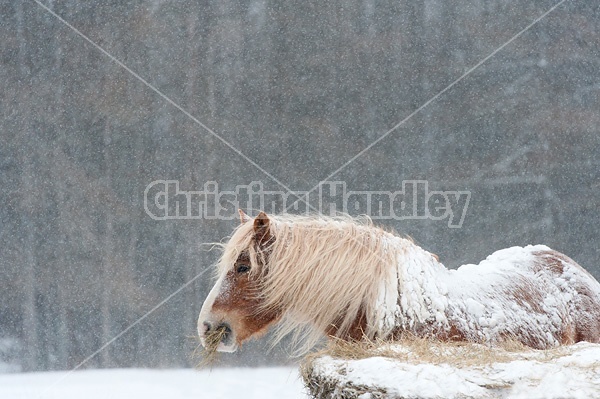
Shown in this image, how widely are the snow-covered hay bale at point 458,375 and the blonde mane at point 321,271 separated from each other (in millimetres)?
673

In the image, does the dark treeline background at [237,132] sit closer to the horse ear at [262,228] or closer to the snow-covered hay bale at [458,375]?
the horse ear at [262,228]

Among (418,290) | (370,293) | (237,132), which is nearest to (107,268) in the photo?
(237,132)

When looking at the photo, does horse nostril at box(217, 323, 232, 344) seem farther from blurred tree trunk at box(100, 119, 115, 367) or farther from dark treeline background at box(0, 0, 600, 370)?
blurred tree trunk at box(100, 119, 115, 367)

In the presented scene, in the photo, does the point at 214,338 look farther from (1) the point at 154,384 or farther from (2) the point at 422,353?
(1) the point at 154,384

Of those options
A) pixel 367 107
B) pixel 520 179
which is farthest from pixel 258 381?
pixel 520 179

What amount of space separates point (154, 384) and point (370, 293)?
4292mm

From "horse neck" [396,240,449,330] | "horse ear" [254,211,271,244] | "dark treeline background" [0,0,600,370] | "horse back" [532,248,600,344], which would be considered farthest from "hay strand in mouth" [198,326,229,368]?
"dark treeline background" [0,0,600,370]

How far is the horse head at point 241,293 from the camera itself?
2688 mm

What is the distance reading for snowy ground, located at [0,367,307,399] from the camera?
582 cm

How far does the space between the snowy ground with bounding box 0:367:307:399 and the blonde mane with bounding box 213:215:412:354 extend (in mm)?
3037

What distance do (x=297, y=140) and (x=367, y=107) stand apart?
35.0 inches

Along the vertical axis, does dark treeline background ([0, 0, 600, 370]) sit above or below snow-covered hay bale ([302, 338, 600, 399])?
above

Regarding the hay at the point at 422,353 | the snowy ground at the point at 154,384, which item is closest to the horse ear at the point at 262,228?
the hay at the point at 422,353

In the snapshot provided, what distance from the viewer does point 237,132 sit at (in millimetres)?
7176
